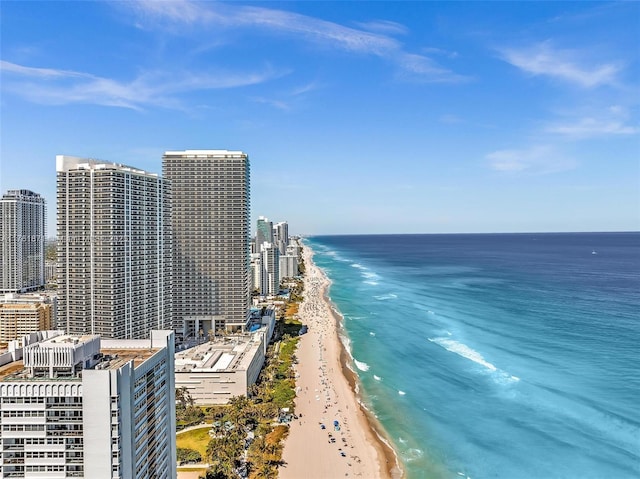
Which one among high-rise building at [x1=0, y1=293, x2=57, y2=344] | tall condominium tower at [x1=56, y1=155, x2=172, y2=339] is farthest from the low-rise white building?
high-rise building at [x1=0, y1=293, x2=57, y2=344]

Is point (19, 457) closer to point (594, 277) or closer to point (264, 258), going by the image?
point (264, 258)

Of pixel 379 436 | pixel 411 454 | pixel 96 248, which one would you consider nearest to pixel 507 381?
pixel 411 454

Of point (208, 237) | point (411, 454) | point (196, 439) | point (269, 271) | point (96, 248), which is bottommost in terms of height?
point (411, 454)

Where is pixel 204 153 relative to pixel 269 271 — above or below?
above

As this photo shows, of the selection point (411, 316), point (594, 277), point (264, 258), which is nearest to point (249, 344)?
point (411, 316)

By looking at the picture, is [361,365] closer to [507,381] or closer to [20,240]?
[507,381]

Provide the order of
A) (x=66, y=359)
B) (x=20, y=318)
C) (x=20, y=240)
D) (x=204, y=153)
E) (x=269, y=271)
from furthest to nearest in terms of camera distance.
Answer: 1. (x=269, y=271)
2. (x=20, y=240)
3. (x=204, y=153)
4. (x=20, y=318)
5. (x=66, y=359)
